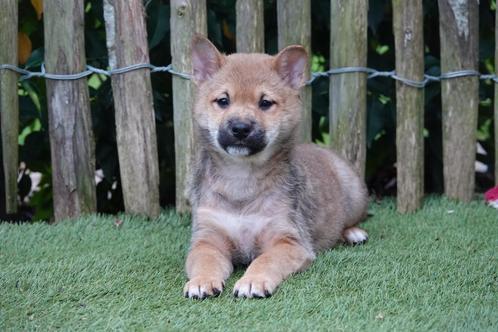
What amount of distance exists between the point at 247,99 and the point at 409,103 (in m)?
1.73

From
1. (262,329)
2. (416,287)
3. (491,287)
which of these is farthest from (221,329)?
(491,287)

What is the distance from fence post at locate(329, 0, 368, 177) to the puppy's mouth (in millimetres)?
1465

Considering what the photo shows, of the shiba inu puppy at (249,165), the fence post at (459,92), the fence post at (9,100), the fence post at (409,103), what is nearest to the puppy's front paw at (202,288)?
the shiba inu puppy at (249,165)

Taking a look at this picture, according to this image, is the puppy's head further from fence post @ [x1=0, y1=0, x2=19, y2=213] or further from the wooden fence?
fence post @ [x1=0, y1=0, x2=19, y2=213]

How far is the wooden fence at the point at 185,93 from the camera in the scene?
6.10 meters

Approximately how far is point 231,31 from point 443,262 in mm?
2729

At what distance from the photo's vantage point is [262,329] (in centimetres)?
403

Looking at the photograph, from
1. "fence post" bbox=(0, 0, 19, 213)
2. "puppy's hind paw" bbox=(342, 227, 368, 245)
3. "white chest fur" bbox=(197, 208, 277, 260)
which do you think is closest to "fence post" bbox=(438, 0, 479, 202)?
"puppy's hind paw" bbox=(342, 227, 368, 245)

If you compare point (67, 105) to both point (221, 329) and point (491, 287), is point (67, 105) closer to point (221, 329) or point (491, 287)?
point (221, 329)

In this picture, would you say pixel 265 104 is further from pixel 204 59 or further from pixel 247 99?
pixel 204 59

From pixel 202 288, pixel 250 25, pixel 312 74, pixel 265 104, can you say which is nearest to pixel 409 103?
pixel 312 74

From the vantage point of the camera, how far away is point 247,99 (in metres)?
5.15

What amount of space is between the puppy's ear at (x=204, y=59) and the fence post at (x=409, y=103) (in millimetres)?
1614

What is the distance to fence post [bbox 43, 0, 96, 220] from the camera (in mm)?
6043
